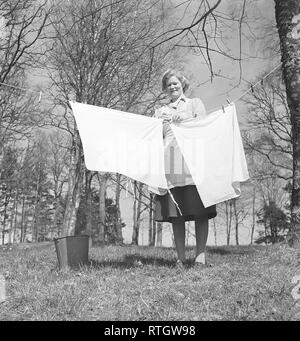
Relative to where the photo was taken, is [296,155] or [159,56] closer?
[296,155]

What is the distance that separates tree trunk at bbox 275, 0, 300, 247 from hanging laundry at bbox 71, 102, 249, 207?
3.84 feet

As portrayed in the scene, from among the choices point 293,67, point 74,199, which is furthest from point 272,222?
point 293,67

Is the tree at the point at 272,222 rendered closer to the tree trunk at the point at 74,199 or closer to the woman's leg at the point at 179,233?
the tree trunk at the point at 74,199

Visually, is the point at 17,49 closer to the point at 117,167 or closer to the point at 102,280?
the point at 117,167

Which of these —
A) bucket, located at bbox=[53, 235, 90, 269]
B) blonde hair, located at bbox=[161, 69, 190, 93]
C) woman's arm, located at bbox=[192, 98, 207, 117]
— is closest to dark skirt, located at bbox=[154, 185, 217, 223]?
woman's arm, located at bbox=[192, 98, 207, 117]

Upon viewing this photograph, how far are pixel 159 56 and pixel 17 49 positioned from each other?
4.06m

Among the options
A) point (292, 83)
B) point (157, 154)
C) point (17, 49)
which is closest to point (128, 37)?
point (17, 49)

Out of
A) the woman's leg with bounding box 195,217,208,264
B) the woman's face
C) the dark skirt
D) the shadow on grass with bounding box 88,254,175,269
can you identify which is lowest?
the shadow on grass with bounding box 88,254,175,269

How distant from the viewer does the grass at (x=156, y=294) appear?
110 inches

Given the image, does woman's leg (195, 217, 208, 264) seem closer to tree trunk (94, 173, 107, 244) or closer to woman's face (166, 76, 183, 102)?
woman's face (166, 76, 183, 102)

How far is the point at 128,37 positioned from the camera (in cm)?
1073

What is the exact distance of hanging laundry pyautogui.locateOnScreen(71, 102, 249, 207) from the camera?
172 inches

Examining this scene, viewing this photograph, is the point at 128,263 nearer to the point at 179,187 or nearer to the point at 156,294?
the point at 179,187
